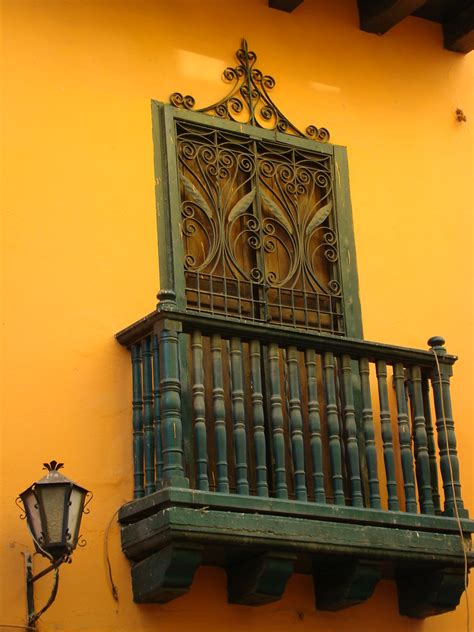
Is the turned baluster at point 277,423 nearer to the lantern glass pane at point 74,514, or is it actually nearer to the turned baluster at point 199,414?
the turned baluster at point 199,414

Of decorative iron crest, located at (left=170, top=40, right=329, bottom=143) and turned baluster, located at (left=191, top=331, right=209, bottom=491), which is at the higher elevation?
decorative iron crest, located at (left=170, top=40, right=329, bottom=143)

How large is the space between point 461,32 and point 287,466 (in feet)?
11.0

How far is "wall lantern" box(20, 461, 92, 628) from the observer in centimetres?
643

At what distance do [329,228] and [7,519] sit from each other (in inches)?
108

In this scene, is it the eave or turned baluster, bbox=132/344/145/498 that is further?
the eave

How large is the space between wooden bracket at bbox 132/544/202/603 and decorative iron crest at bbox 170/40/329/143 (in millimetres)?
2723

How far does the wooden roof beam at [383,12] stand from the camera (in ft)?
29.4

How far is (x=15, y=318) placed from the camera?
287 inches

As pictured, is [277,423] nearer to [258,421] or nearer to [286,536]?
[258,421]

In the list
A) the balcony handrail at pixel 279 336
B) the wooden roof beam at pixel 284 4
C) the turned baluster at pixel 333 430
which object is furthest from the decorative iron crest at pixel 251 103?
the turned baluster at pixel 333 430

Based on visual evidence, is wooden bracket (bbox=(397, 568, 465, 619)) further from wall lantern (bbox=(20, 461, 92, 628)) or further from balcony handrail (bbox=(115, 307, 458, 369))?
wall lantern (bbox=(20, 461, 92, 628))

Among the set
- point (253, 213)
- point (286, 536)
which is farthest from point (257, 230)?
point (286, 536)

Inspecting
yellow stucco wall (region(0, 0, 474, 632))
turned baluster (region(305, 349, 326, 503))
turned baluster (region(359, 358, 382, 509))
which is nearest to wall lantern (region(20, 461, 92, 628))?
yellow stucco wall (region(0, 0, 474, 632))

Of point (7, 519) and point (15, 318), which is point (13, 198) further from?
point (7, 519)
